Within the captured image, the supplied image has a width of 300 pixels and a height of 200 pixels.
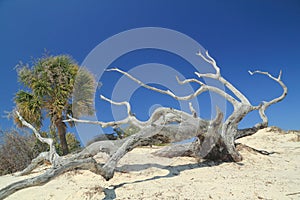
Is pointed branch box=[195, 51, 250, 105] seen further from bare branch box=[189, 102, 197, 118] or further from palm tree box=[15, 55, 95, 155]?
palm tree box=[15, 55, 95, 155]

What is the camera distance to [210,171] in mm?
4766

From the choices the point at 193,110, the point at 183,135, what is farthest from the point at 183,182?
the point at 193,110

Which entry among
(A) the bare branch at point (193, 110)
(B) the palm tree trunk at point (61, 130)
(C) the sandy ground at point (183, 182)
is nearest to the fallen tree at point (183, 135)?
(A) the bare branch at point (193, 110)

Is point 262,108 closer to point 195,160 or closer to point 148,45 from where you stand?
point 195,160

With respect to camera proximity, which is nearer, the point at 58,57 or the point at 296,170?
the point at 296,170

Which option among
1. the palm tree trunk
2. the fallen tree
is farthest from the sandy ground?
the palm tree trunk

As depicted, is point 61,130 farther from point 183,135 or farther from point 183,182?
point 183,182

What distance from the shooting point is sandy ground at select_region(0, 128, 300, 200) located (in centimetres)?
333

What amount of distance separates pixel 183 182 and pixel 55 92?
9207mm

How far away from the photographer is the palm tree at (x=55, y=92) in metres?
10.8

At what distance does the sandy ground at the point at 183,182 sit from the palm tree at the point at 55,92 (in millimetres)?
6310

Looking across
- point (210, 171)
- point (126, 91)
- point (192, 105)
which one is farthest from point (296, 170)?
point (126, 91)

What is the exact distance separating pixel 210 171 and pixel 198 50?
5.26m

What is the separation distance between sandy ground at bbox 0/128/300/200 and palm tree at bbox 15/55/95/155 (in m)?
6.31
